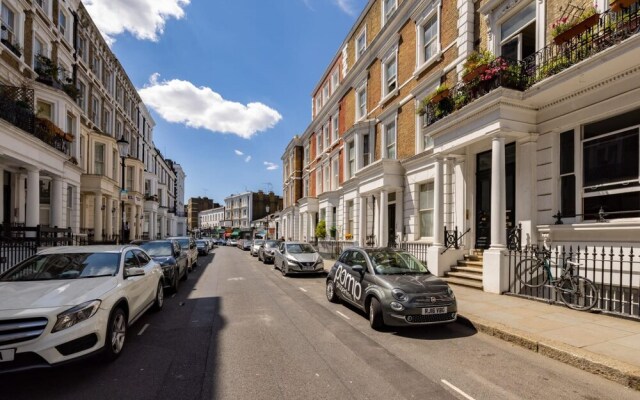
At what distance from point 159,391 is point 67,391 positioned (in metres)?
0.99

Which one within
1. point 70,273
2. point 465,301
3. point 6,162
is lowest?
point 465,301

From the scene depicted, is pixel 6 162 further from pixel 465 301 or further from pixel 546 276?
pixel 546 276

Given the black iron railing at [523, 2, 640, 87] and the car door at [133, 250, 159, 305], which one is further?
the black iron railing at [523, 2, 640, 87]

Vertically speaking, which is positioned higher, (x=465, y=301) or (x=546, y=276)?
(x=546, y=276)

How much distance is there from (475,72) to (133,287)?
33.0 ft

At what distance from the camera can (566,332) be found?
19.8 feet

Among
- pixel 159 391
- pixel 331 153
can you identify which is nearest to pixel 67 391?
pixel 159 391

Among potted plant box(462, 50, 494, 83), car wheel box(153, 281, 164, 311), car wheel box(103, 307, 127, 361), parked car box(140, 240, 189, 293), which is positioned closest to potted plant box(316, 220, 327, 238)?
parked car box(140, 240, 189, 293)

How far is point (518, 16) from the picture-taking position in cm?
1105

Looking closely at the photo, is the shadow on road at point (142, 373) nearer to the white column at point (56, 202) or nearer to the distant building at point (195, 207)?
the white column at point (56, 202)

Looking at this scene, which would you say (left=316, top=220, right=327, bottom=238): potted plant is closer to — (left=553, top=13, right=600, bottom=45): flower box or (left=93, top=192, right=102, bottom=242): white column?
(left=93, top=192, right=102, bottom=242): white column

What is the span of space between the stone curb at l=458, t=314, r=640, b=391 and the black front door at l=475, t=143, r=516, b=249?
18.8ft

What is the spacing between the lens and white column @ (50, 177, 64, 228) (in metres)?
16.2

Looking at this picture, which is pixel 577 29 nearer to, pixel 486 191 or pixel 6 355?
pixel 486 191
